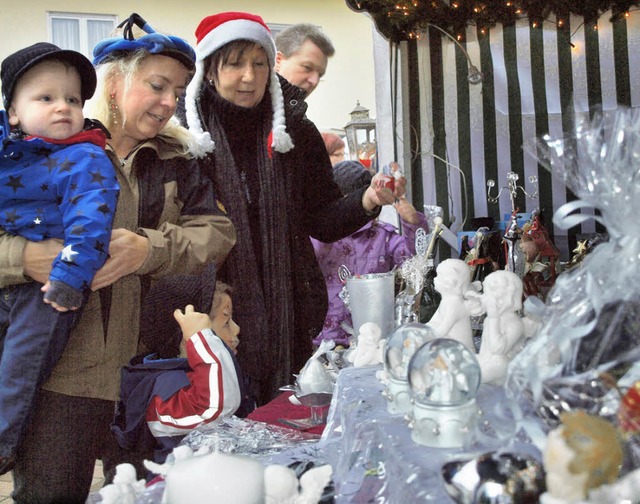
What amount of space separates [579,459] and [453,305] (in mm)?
446

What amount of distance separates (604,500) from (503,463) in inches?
3.2

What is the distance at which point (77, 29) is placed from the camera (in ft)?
22.1

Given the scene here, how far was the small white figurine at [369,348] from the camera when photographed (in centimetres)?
108

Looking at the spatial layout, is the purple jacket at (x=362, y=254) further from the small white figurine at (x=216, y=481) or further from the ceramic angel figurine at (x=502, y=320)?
the small white figurine at (x=216, y=481)

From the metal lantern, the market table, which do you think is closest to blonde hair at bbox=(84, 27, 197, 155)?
the market table

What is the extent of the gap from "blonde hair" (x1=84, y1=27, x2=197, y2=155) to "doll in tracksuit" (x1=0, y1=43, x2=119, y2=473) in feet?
0.33

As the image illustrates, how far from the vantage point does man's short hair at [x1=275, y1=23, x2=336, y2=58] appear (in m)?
2.34

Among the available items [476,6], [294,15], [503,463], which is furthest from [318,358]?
[294,15]

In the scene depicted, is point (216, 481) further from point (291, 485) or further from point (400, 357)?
point (400, 357)

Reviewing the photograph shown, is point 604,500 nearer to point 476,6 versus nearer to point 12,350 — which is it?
point 12,350

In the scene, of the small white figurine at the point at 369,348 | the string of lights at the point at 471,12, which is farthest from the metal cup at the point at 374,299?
the string of lights at the point at 471,12

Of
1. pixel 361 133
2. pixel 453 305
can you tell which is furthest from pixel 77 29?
pixel 453 305

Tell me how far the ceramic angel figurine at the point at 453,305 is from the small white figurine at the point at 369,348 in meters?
0.17

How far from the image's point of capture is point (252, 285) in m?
1.78
